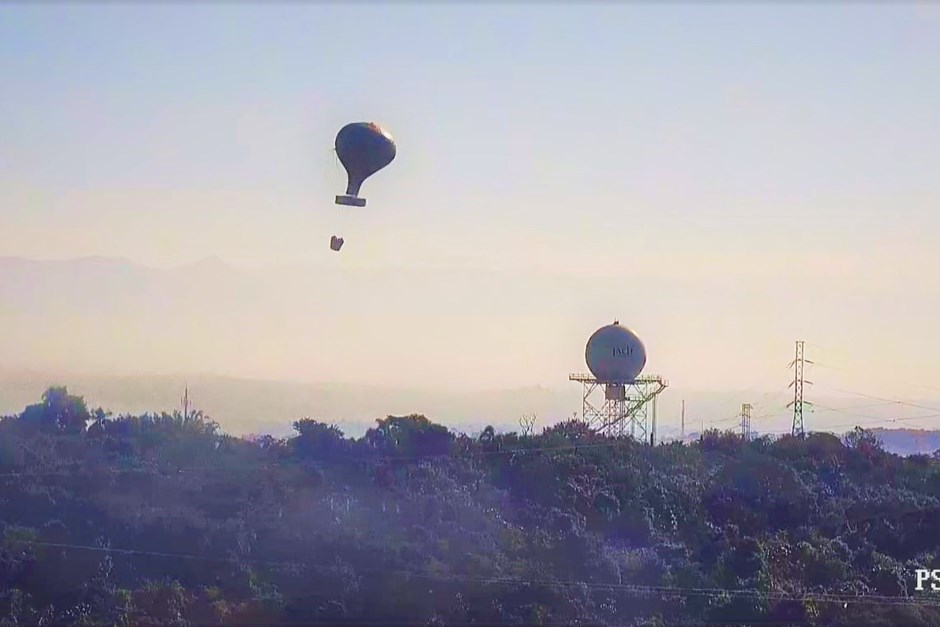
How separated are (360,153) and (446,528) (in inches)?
351

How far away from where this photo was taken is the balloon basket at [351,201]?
88.3 feet

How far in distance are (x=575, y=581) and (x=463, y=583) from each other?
8.12ft

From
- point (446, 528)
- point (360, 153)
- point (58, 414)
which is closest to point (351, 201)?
point (360, 153)

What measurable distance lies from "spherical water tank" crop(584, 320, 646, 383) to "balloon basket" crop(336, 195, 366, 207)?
18.2 metres

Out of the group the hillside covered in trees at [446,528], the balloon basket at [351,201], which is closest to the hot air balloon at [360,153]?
the balloon basket at [351,201]

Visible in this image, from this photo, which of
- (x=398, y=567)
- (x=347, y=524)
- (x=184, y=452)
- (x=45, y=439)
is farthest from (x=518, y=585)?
(x=45, y=439)

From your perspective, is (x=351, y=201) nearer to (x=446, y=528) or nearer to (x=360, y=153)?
(x=360, y=153)

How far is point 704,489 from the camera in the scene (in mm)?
35000

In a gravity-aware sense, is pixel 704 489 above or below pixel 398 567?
above

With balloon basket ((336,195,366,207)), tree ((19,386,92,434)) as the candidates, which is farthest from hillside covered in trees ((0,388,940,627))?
balloon basket ((336,195,366,207))

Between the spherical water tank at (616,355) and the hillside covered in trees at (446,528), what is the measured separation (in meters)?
2.37

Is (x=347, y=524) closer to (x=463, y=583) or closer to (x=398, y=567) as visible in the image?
(x=398, y=567)

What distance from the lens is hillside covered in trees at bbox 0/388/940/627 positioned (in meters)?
24.1

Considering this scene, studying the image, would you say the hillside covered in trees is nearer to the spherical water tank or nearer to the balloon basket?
the spherical water tank
